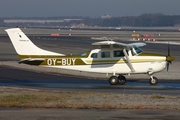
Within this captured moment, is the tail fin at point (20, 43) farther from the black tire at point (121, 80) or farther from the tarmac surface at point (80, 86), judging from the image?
the black tire at point (121, 80)

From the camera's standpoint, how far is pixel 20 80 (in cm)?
2692

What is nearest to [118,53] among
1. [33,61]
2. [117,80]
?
[117,80]

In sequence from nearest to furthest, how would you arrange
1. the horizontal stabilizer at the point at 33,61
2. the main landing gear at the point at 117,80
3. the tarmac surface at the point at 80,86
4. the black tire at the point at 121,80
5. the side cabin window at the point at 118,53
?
the tarmac surface at the point at 80,86 < the horizontal stabilizer at the point at 33,61 < the main landing gear at the point at 117,80 < the side cabin window at the point at 118,53 < the black tire at the point at 121,80

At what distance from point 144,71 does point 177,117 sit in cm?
1115

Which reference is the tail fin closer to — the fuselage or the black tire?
the fuselage

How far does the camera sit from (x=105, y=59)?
997 inches

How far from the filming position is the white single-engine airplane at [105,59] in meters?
25.1

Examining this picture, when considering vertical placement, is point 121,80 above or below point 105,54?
below

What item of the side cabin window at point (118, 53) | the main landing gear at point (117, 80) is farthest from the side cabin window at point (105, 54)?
the main landing gear at point (117, 80)

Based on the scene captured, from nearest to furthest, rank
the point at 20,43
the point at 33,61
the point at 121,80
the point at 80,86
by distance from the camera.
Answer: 1. the point at 80,86
2. the point at 33,61
3. the point at 20,43
4. the point at 121,80

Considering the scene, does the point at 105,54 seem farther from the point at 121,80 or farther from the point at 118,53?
the point at 121,80

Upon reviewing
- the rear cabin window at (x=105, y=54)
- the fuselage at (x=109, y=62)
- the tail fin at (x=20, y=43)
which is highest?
the tail fin at (x=20, y=43)

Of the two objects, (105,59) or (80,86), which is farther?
(105,59)

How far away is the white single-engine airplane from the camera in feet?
82.3
